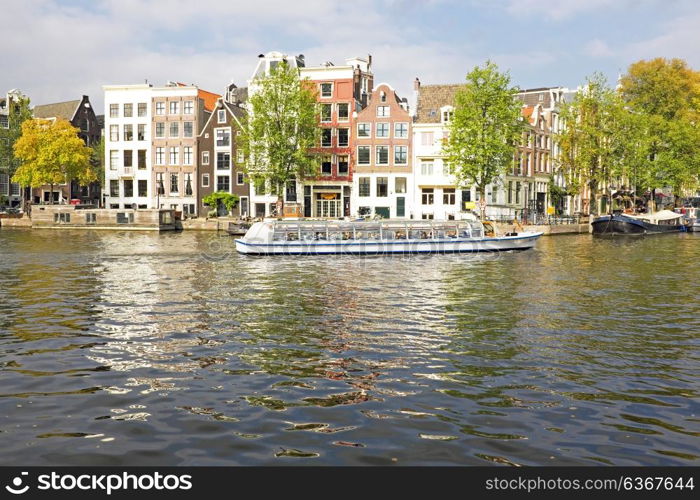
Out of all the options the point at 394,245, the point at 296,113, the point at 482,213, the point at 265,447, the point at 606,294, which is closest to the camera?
the point at 265,447

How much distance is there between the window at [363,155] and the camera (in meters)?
75.2

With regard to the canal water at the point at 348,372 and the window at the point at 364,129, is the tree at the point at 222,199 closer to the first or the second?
the window at the point at 364,129

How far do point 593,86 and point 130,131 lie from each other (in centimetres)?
5724

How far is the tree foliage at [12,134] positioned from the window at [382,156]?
47.3 m

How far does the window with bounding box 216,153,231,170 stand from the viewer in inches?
3164

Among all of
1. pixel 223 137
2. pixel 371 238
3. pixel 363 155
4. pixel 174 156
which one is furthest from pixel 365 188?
pixel 371 238

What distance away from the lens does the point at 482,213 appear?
63156 mm

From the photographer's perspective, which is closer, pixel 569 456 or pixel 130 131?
pixel 569 456

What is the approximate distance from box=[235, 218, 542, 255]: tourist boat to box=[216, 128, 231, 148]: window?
39.4 m

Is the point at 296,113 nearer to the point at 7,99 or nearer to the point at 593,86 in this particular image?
the point at 593,86

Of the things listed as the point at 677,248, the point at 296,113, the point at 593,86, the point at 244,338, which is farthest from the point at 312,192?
the point at 244,338

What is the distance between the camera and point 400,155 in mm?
74875

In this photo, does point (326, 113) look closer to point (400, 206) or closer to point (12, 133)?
point (400, 206)
